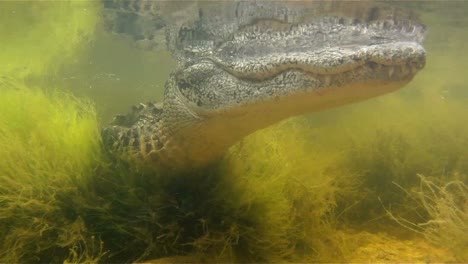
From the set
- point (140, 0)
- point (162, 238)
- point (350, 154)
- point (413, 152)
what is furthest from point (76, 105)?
point (413, 152)

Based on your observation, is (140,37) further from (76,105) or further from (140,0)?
(76,105)

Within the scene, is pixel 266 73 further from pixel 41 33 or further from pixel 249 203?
pixel 41 33

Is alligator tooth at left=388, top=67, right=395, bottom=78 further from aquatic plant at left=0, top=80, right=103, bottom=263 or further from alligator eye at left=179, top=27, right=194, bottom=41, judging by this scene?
alligator eye at left=179, top=27, right=194, bottom=41

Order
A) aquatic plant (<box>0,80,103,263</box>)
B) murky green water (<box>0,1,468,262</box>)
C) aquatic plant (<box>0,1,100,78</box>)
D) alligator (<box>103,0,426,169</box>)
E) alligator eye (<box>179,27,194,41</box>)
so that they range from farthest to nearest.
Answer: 1. aquatic plant (<box>0,1,100,78</box>)
2. alligator eye (<box>179,27,194,41</box>)
3. murky green water (<box>0,1,468,262</box>)
4. aquatic plant (<box>0,80,103,263</box>)
5. alligator (<box>103,0,426,169</box>)

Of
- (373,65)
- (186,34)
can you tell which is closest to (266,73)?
(373,65)

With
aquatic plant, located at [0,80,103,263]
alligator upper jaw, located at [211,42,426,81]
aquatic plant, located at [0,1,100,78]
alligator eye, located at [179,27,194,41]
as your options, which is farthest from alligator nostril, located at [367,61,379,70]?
aquatic plant, located at [0,1,100,78]
